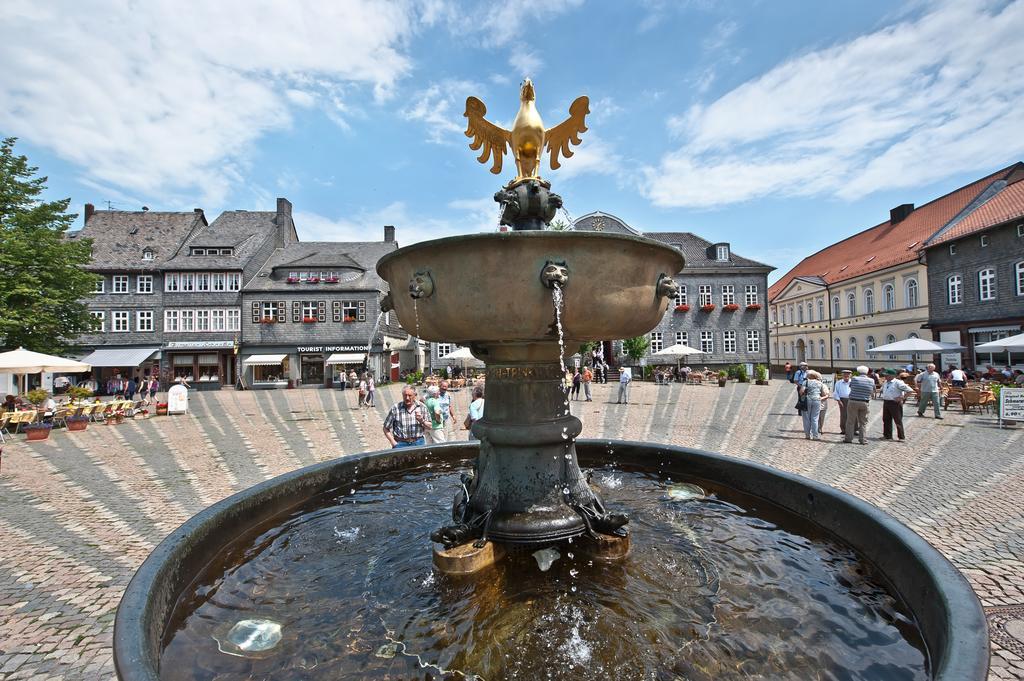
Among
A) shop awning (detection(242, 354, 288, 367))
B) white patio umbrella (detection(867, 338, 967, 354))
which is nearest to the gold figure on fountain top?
white patio umbrella (detection(867, 338, 967, 354))

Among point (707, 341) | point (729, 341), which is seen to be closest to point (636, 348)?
point (707, 341)

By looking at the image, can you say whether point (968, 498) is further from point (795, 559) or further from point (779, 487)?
point (795, 559)

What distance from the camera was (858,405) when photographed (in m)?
10.0

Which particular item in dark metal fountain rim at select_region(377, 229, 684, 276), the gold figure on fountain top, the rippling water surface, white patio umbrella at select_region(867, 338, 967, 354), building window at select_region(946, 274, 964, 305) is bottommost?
the rippling water surface

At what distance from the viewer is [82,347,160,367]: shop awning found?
32.4 m

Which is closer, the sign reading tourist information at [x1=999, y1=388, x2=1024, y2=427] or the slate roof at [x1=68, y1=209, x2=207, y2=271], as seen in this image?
the sign reading tourist information at [x1=999, y1=388, x2=1024, y2=427]

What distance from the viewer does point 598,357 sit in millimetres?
31844

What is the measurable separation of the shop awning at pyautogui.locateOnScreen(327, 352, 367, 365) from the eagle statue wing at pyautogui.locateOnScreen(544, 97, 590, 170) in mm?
31595

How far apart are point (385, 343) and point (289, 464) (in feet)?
95.8

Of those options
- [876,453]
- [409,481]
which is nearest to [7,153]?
[409,481]

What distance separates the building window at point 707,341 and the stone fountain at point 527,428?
1321 inches

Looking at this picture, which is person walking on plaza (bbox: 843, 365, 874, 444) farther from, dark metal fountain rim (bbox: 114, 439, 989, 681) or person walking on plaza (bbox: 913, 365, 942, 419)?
dark metal fountain rim (bbox: 114, 439, 989, 681)

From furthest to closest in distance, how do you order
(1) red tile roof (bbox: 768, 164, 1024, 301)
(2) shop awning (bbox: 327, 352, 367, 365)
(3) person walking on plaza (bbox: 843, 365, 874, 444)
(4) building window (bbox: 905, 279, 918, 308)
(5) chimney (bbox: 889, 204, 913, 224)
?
1. (5) chimney (bbox: 889, 204, 913, 224)
2. (2) shop awning (bbox: 327, 352, 367, 365)
3. (1) red tile roof (bbox: 768, 164, 1024, 301)
4. (4) building window (bbox: 905, 279, 918, 308)
5. (3) person walking on plaza (bbox: 843, 365, 874, 444)

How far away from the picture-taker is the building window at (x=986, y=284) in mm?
24328
